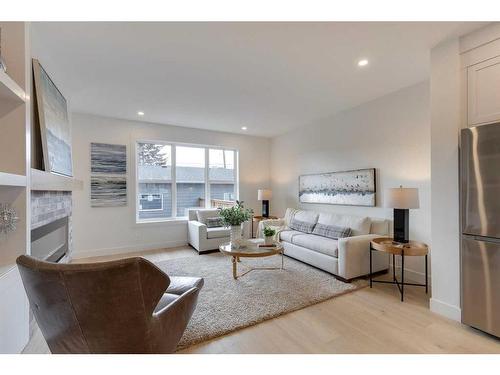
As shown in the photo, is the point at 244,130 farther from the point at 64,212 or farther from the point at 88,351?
the point at 88,351

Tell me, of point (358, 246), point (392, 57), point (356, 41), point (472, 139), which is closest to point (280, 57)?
point (356, 41)

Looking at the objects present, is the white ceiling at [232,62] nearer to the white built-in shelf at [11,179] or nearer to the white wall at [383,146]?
the white wall at [383,146]

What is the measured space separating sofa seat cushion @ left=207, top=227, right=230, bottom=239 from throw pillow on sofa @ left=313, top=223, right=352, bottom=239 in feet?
5.57

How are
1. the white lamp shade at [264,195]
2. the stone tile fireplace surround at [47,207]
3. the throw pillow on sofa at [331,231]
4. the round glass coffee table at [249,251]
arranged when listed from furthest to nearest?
1. the white lamp shade at [264,195]
2. the throw pillow on sofa at [331,231]
3. the round glass coffee table at [249,251]
4. the stone tile fireplace surround at [47,207]

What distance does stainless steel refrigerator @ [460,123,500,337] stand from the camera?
1.85 meters

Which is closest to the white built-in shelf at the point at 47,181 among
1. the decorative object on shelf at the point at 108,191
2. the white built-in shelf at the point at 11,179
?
the white built-in shelf at the point at 11,179

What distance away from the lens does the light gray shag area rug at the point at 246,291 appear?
210 centimetres

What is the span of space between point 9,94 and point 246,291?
2.73 meters

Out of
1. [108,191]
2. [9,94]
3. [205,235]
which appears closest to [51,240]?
[9,94]

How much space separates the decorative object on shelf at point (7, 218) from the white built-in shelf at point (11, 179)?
0.63 ft

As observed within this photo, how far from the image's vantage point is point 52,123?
8.13 feet

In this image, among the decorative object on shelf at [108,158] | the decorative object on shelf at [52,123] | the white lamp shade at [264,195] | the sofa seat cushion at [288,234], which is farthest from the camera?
the white lamp shade at [264,195]

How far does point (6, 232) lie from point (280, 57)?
2773 mm

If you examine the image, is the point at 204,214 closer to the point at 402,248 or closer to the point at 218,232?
the point at 218,232
